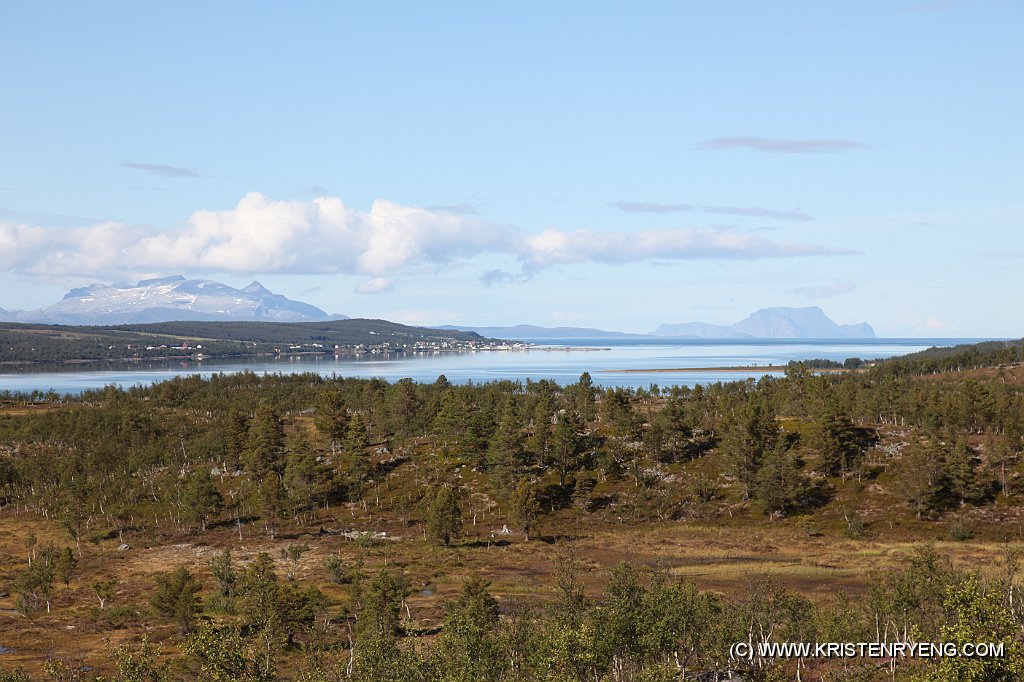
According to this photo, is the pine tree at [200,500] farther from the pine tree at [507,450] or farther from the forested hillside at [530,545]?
the pine tree at [507,450]

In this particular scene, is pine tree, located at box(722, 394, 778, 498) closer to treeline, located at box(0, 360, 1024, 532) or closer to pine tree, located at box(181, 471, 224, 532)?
treeline, located at box(0, 360, 1024, 532)

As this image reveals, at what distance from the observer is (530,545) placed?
13488cm

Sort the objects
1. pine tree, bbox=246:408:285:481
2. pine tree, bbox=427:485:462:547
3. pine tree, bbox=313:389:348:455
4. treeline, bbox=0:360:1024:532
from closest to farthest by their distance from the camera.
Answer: pine tree, bbox=427:485:462:547 < treeline, bbox=0:360:1024:532 < pine tree, bbox=246:408:285:481 < pine tree, bbox=313:389:348:455

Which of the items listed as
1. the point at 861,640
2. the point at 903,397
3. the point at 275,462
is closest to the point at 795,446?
the point at 903,397

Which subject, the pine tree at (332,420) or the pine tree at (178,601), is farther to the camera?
the pine tree at (332,420)

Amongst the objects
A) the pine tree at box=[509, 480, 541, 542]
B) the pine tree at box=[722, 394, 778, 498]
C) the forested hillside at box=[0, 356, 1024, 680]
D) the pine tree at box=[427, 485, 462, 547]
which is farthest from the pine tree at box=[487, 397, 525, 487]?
the pine tree at box=[722, 394, 778, 498]

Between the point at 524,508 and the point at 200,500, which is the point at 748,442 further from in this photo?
the point at 200,500

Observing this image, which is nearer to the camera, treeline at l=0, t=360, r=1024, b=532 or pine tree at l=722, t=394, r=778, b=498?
treeline at l=0, t=360, r=1024, b=532

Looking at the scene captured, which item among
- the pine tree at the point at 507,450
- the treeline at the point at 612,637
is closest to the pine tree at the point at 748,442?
the pine tree at the point at 507,450

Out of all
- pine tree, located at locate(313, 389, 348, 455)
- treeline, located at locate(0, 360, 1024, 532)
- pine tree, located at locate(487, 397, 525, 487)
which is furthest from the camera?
pine tree, located at locate(313, 389, 348, 455)

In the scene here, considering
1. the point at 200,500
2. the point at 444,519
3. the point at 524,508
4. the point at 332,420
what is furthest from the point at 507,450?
the point at 200,500

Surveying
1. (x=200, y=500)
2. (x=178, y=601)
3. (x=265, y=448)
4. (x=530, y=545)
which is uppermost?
(x=265, y=448)

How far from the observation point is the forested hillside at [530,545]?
6203 cm

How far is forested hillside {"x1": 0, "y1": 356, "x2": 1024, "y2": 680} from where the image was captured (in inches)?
2442
